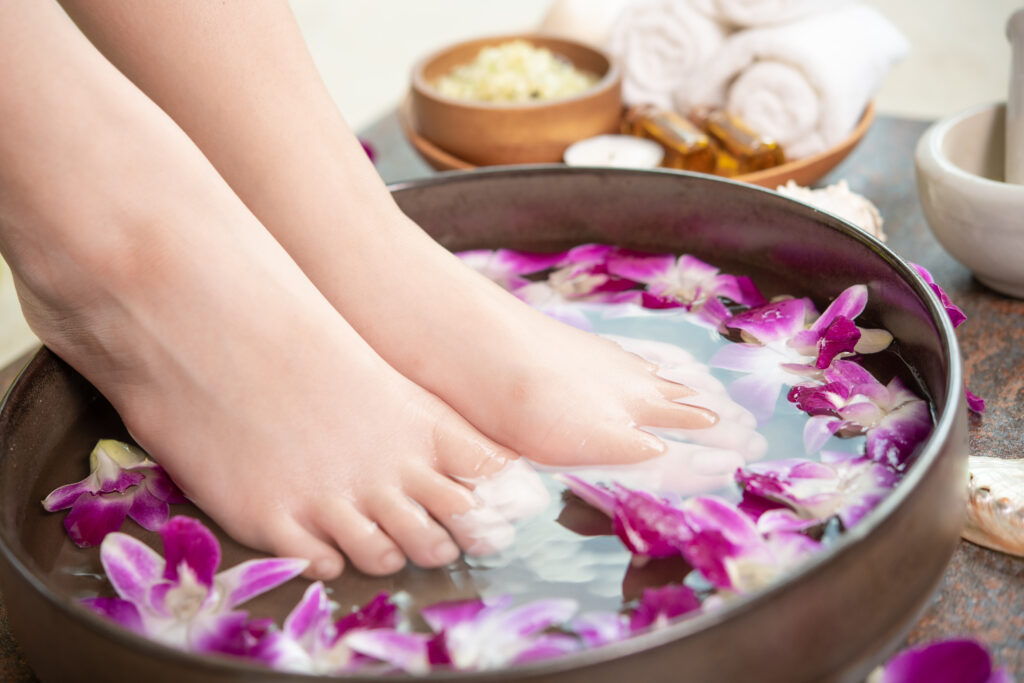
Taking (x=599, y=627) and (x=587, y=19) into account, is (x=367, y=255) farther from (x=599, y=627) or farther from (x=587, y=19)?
(x=587, y=19)

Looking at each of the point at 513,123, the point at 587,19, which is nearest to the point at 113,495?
the point at 513,123

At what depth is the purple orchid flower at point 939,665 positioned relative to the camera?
1.60 feet

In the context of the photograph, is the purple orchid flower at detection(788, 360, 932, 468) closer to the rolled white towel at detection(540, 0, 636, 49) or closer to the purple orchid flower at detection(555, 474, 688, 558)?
the purple orchid flower at detection(555, 474, 688, 558)

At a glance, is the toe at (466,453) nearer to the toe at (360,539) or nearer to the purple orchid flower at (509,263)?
the toe at (360,539)

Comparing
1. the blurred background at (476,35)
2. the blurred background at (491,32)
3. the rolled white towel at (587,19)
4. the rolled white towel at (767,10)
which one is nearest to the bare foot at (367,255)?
the rolled white towel at (767,10)

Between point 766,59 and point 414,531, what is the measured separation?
0.88 metres

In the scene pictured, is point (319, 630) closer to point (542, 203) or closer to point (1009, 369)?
point (542, 203)

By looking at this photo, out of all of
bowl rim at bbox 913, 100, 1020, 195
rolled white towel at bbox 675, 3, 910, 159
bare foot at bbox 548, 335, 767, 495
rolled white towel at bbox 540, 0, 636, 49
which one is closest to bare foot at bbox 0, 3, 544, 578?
bare foot at bbox 548, 335, 767, 495

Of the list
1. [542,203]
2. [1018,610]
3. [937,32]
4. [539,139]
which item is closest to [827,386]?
[1018,610]

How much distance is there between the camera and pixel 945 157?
924 mm

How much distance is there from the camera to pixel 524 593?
55 cm

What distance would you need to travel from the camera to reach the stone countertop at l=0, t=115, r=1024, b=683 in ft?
1.86

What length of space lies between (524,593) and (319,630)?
12 cm

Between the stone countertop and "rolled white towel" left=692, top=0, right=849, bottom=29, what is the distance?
0.20 meters
